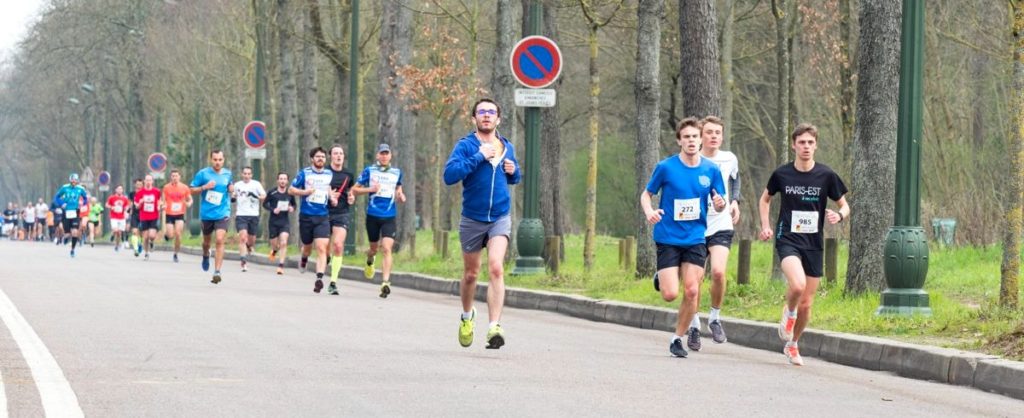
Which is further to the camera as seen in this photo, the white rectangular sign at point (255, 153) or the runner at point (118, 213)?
the runner at point (118, 213)

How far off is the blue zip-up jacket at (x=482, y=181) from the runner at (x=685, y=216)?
1045 millimetres

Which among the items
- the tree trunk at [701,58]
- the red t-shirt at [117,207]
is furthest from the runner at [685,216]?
the red t-shirt at [117,207]

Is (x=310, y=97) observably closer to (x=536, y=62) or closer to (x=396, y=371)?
(x=536, y=62)

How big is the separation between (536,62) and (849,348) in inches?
358

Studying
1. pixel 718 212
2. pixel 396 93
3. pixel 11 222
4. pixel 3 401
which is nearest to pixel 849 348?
pixel 718 212

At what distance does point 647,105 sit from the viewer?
21.9m

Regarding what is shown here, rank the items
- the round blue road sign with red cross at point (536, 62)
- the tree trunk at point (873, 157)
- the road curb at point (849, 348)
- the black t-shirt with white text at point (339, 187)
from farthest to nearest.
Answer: the black t-shirt with white text at point (339, 187) → the round blue road sign with red cross at point (536, 62) → the tree trunk at point (873, 157) → the road curb at point (849, 348)

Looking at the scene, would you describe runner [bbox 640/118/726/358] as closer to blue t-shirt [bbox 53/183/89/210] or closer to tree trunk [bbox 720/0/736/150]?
tree trunk [bbox 720/0/736/150]

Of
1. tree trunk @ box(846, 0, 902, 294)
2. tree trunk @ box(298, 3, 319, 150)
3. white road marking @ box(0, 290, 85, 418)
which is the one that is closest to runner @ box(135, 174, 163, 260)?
tree trunk @ box(298, 3, 319, 150)

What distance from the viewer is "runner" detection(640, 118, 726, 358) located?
1317 cm

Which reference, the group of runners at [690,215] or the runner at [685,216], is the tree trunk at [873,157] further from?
the runner at [685,216]

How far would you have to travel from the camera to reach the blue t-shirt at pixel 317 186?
22.8 meters

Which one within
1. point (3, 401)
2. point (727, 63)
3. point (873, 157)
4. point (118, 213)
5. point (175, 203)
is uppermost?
point (727, 63)

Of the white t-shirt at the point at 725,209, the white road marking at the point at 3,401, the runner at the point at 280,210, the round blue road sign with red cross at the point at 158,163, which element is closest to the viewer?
the white road marking at the point at 3,401
